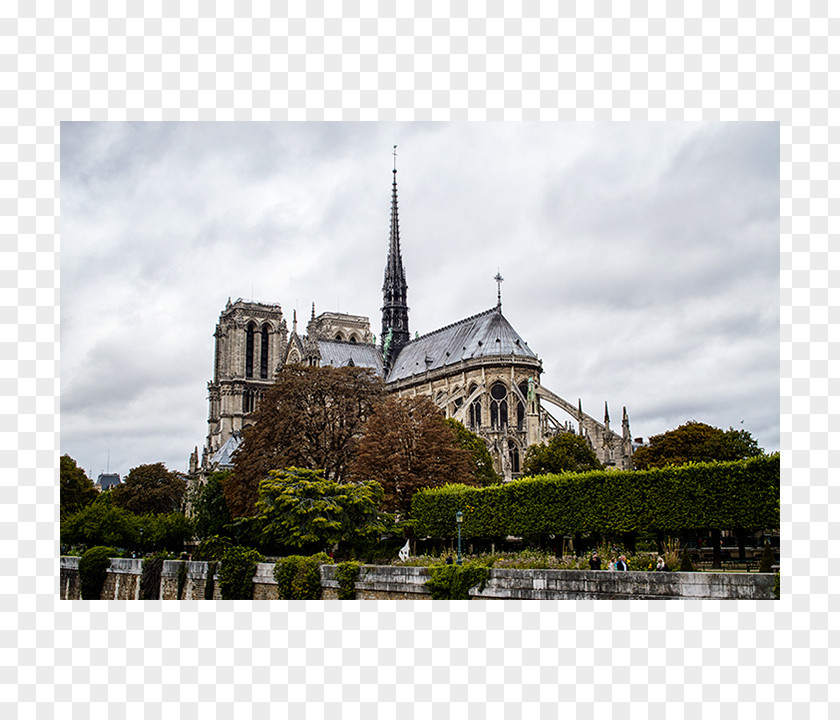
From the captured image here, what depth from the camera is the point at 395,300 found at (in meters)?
84.8

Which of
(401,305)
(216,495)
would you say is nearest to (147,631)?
(216,495)

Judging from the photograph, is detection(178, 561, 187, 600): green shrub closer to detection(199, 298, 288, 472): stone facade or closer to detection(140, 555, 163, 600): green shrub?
detection(140, 555, 163, 600): green shrub

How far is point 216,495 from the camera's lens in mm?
47469

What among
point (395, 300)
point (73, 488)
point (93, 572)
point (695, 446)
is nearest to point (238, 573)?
point (93, 572)

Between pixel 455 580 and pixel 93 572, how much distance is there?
17.1m

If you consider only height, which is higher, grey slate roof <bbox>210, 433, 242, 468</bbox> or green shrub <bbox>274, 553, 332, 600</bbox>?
grey slate roof <bbox>210, 433, 242, 468</bbox>

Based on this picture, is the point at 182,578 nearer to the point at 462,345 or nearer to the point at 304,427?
the point at 304,427

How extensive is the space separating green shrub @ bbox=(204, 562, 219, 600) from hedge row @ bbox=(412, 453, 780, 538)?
9.09 metres

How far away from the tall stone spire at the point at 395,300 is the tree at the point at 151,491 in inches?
900

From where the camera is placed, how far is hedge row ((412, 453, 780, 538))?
23312 mm

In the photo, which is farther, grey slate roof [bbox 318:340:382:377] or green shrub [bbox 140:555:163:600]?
grey slate roof [bbox 318:340:382:377]

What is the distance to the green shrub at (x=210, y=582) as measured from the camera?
2414 centimetres

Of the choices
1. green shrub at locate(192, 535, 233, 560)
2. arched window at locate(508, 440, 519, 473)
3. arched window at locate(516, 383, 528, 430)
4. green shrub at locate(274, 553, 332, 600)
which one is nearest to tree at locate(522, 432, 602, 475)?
arched window at locate(508, 440, 519, 473)

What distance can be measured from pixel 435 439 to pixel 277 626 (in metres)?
20.9
